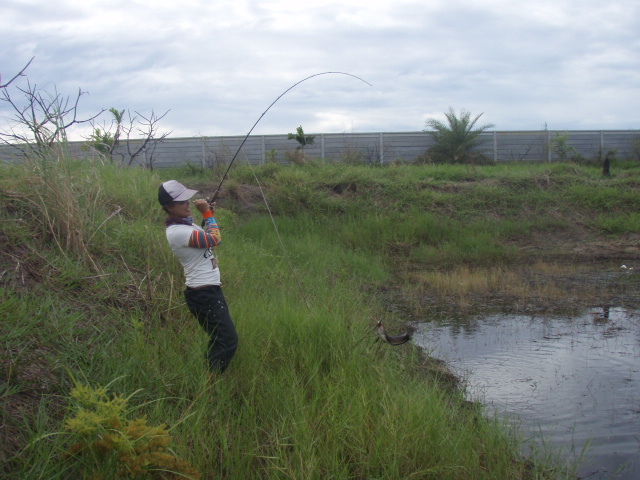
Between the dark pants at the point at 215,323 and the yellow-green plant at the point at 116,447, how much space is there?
3.43ft

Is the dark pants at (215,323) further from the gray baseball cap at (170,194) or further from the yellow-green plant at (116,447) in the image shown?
the yellow-green plant at (116,447)

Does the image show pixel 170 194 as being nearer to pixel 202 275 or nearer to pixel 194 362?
pixel 202 275

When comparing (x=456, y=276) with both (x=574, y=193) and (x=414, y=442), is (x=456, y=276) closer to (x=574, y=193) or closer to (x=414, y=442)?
(x=574, y=193)

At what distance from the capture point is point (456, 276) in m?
9.30

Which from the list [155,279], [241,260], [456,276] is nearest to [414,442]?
[155,279]

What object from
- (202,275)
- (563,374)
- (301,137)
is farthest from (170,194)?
(301,137)

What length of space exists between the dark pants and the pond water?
2.04 metres

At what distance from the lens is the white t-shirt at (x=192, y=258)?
3.84 metres

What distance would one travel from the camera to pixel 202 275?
388 centimetres

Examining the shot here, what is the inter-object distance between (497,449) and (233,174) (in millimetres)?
11266

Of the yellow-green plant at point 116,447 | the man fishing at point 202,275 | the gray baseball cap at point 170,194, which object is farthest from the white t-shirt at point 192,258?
the yellow-green plant at point 116,447

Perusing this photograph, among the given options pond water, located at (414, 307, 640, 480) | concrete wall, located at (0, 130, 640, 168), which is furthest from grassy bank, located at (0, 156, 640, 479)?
concrete wall, located at (0, 130, 640, 168)

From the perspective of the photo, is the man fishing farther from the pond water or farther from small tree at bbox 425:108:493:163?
small tree at bbox 425:108:493:163

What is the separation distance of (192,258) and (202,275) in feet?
0.47
